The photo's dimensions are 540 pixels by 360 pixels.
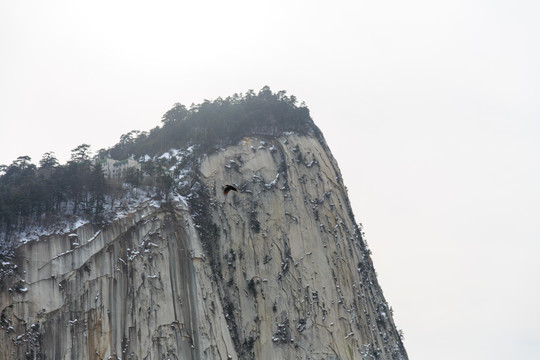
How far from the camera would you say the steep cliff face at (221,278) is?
41.7 m

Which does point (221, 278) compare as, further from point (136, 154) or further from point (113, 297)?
point (136, 154)

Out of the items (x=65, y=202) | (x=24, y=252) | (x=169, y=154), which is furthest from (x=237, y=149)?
(x=24, y=252)

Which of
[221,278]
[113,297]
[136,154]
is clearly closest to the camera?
[113,297]

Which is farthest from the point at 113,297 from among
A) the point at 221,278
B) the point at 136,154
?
the point at 136,154

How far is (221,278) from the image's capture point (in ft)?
155

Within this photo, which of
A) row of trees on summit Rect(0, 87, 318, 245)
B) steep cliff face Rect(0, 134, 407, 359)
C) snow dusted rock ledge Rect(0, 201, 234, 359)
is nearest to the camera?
snow dusted rock ledge Rect(0, 201, 234, 359)

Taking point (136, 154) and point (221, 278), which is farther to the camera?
point (136, 154)

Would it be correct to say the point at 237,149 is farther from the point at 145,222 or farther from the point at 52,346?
the point at 52,346

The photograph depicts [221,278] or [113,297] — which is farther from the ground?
[221,278]

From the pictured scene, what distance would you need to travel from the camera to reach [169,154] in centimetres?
5309

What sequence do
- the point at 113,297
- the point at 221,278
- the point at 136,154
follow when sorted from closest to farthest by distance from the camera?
1. the point at 113,297
2. the point at 221,278
3. the point at 136,154

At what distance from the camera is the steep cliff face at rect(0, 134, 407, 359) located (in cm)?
4172

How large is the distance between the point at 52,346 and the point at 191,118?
70.8 ft

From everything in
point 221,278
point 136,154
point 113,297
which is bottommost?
point 113,297
